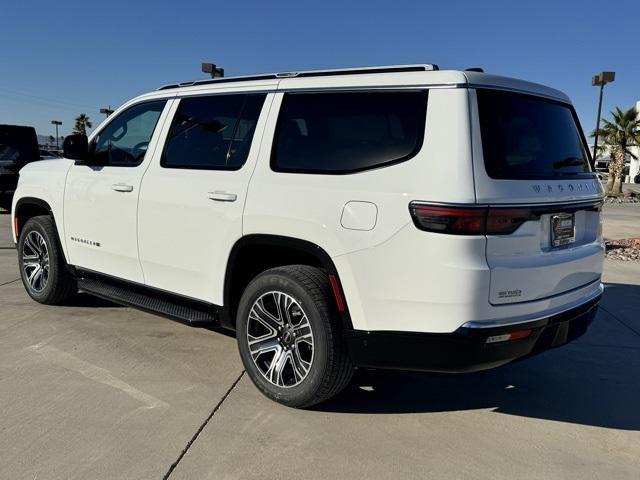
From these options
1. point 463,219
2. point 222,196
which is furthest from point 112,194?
point 463,219

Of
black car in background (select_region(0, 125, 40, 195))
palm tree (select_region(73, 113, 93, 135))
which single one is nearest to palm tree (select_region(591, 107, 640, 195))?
black car in background (select_region(0, 125, 40, 195))

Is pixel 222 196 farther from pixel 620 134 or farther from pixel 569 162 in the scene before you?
pixel 620 134

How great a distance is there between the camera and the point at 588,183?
353 cm

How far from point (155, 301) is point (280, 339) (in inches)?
48.2

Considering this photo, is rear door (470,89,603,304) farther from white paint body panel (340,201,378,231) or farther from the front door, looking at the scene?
the front door

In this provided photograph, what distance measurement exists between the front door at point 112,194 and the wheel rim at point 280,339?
122 centimetres

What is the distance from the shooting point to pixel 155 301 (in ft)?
13.9

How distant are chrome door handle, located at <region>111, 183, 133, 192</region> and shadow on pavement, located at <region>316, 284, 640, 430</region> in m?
2.14

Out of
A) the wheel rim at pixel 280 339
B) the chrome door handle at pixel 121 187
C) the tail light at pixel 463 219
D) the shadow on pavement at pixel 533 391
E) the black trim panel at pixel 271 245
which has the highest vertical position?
the chrome door handle at pixel 121 187

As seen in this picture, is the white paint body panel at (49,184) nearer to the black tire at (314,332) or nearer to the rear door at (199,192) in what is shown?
the rear door at (199,192)

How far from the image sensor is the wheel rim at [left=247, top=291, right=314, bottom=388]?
3.38 m

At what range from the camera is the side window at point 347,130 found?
2.96 metres

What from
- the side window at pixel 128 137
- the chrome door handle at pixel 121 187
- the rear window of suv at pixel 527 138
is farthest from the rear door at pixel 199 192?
the rear window of suv at pixel 527 138

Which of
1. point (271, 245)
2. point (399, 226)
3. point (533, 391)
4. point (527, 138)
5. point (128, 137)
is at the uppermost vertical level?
point (128, 137)
